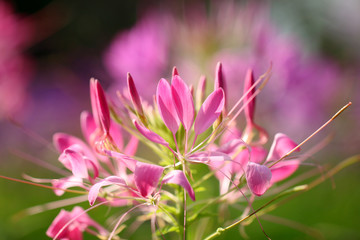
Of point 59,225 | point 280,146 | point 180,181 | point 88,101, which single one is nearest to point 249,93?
point 280,146

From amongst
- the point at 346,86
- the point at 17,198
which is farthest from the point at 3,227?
the point at 346,86

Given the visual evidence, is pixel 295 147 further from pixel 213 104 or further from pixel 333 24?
pixel 333 24

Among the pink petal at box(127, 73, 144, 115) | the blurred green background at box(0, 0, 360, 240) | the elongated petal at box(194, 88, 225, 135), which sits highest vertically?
the pink petal at box(127, 73, 144, 115)

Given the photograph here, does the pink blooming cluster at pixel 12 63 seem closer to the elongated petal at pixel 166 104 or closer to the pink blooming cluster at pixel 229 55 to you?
the pink blooming cluster at pixel 229 55

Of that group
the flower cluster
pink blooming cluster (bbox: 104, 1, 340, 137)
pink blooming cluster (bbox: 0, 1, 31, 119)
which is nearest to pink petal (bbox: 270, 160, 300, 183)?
the flower cluster

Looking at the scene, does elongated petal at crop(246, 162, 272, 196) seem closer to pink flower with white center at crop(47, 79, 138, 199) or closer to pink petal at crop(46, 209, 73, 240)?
pink flower with white center at crop(47, 79, 138, 199)

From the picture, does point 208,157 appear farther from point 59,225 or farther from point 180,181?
point 59,225
